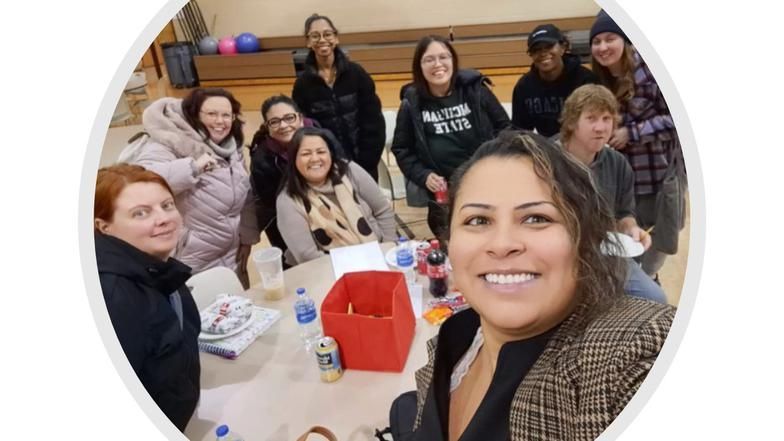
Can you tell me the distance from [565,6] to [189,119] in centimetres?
125

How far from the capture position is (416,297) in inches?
54.4

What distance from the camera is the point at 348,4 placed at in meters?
2.04

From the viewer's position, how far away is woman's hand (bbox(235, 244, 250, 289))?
1853 mm

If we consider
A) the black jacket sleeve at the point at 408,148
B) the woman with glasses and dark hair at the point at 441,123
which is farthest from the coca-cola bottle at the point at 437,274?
the black jacket sleeve at the point at 408,148

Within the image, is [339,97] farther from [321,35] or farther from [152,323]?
[152,323]

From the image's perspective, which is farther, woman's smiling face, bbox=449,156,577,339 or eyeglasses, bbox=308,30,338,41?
eyeglasses, bbox=308,30,338,41

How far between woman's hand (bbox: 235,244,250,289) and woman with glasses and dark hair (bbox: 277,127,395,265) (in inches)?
9.0

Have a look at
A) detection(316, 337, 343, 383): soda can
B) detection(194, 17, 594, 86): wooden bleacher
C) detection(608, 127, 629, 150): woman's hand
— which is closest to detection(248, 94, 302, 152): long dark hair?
detection(194, 17, 594, 86): wooden bleacher

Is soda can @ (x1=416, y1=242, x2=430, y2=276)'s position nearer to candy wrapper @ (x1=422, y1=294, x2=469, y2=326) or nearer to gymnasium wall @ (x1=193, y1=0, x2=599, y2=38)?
candy wrapper @ (x1=422, y1=294, x2=469, y2=326)

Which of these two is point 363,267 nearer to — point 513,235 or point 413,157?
point 413,157

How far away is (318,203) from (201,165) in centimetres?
42

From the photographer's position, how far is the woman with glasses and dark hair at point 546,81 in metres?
1.20

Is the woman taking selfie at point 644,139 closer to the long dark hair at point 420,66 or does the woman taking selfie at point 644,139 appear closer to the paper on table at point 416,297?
the long dark hair at point 420,66

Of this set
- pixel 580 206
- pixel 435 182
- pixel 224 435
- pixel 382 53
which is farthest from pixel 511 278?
pixel 382 53
